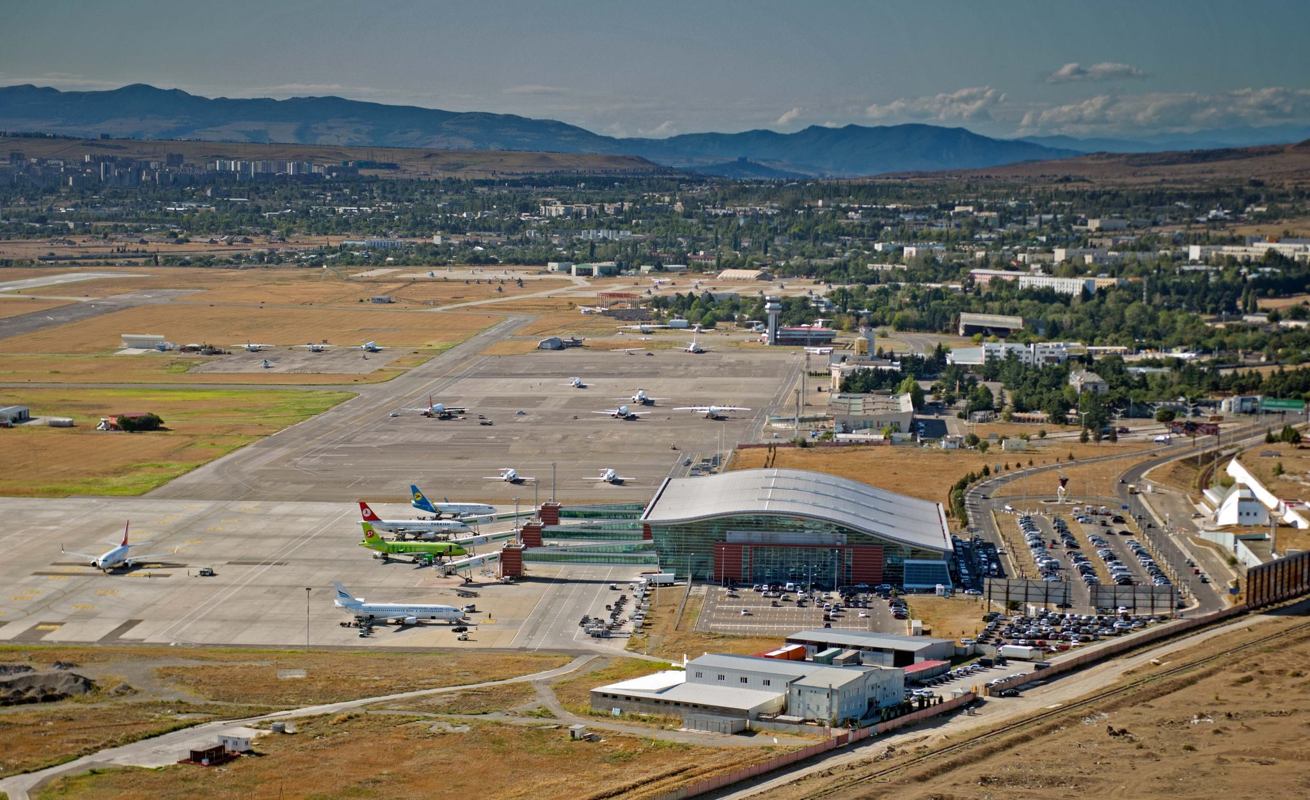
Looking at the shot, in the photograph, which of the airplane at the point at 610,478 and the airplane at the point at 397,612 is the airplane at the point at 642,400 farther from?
the airplane at the point at 397,612

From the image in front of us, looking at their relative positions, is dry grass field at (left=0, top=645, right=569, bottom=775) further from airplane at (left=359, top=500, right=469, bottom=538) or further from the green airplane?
airplane at (left=359, top=500, right=469, bottom=538)

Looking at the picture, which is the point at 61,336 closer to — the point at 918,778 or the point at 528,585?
the point at 528,585

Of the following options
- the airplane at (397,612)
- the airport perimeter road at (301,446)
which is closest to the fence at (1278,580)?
the airplane at (397,612)

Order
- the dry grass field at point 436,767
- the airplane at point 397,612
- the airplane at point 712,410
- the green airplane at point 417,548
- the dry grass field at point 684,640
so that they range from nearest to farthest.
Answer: the dry grass field at point 436,767, the dry grass field at point 684,640, the airplane at point 397,612, the green airplane at point 417,548, the airplane at point 712,410

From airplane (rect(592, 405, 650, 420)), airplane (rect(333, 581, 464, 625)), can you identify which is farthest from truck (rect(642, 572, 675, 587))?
airplane (rect(592, 405, 650, 420))

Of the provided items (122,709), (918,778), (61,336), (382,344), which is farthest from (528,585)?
(61,336)

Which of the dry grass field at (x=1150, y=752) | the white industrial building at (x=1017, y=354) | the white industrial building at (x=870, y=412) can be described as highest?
the white industrial building at (x=1017, y=354)

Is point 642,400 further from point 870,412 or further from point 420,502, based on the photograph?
point 420,502
